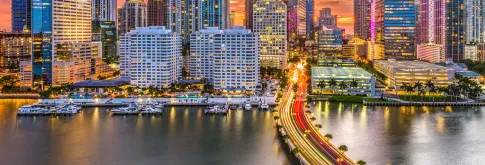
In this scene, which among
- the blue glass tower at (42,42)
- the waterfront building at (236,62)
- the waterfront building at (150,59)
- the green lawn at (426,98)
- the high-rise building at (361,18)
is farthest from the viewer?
the high-rise building at (361,18)

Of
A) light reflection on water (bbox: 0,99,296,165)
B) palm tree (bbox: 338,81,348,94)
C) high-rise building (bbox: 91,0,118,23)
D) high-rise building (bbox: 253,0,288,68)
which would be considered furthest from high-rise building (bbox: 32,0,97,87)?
high-rise building (bbox: 91,0,118,23)

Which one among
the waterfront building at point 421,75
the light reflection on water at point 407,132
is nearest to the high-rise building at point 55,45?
the light reflection on water at point 407,132

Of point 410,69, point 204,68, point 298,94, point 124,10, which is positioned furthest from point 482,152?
point 124,10

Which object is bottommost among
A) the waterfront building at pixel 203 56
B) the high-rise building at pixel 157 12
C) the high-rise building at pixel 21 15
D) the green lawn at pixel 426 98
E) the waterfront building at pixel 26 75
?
the green lawn at pixel 426 98

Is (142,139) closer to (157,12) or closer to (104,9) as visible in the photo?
(157,12)

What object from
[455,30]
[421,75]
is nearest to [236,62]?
[421,75]

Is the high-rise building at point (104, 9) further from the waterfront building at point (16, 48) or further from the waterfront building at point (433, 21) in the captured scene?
the waterfront building at point (433, 21)
